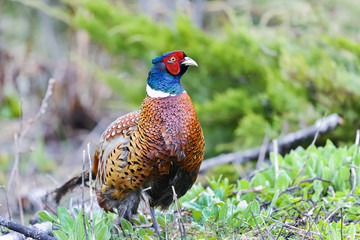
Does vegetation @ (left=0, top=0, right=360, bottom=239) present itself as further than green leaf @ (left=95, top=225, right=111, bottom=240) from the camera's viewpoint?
Yes

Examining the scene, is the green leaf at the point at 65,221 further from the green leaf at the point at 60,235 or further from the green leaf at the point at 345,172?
the green leaf at the point at 345,172

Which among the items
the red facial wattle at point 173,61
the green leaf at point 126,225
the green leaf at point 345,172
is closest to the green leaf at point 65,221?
the green leaf at point 126,225

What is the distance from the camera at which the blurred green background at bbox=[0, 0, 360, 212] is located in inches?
177

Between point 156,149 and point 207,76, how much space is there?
10.3 ft

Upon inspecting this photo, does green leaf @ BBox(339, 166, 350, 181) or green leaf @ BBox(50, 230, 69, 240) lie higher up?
green leaf @ BBox(50, 230, 69, 240)

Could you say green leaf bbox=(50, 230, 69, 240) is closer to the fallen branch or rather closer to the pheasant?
the pheasant

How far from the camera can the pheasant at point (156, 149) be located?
246 centimetres

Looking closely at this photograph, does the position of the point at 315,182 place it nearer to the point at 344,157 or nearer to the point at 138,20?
the point at 344,157

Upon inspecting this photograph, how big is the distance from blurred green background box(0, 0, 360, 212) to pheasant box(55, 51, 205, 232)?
30.1 inches

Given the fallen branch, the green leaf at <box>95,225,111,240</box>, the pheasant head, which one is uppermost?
the pheasant head

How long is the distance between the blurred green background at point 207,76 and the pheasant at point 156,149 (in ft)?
2.51

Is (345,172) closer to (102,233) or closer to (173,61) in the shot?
(173,61)

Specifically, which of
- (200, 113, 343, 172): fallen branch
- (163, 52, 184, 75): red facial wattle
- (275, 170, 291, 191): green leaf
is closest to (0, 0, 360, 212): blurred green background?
(200, 113, 343, 172): fallen branch

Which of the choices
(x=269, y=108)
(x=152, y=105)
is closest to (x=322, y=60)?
(x=269, y=108)
